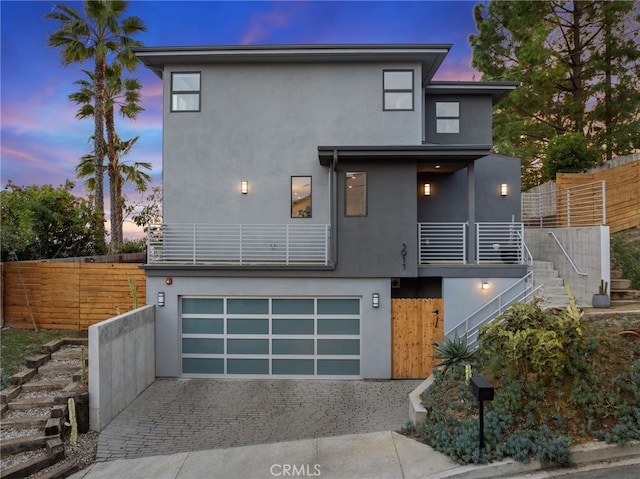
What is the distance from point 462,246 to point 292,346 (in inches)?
226

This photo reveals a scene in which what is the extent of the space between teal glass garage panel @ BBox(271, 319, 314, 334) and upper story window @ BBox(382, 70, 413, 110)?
6838 mm

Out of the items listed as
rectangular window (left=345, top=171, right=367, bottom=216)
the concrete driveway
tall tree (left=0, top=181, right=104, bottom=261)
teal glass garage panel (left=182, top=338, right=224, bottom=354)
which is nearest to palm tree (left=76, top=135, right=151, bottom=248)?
tall tree (left=0, top=181, right=104, bottom=261)

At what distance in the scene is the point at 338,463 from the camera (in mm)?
5863

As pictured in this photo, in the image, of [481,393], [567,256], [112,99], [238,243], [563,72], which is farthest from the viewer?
[563,72]

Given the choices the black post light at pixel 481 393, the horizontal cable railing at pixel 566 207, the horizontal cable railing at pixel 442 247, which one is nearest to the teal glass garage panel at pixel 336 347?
the horizontal cable railing at pixel 442 247

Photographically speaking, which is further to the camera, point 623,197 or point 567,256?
point 623,197

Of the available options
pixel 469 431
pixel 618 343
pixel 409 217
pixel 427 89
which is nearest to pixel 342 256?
pixel 409 217

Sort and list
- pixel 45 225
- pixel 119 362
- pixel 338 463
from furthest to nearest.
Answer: pixel 45 225 → pixel 119 362 → pixel 338 463

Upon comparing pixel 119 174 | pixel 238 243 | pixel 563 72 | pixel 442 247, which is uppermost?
pixel 563 72

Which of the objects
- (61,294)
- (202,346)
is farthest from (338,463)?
(61,294)

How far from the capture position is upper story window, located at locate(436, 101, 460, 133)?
12844mm

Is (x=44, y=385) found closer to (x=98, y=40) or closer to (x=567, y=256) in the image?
(x=567, y=256)

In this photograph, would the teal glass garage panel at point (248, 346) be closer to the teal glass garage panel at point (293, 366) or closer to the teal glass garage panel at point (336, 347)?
the teal glass garage panel at point (293, 366)

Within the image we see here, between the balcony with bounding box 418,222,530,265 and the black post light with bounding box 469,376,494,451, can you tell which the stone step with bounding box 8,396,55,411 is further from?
the balcony with bounding box 418,222,530,265
